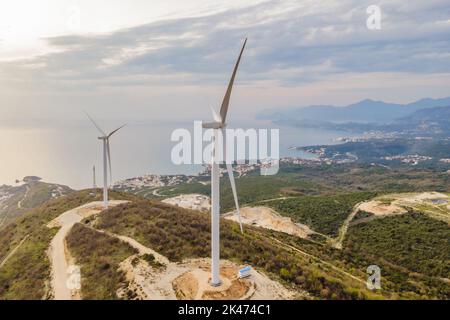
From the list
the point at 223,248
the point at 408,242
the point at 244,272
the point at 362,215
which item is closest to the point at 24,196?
the point at 362,215

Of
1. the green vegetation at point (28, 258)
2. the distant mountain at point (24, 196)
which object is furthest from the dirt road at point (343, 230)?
the distant mountain at point (24, 196)

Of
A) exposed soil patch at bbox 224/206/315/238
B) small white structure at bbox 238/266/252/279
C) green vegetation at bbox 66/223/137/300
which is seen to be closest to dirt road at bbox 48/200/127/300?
green vegetation at bbox 66/223/137/300

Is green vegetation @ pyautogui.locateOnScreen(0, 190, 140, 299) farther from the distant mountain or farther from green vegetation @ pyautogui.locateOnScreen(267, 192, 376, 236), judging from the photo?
the distant mountain

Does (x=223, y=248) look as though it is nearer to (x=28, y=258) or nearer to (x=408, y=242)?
(x=28, y=258)

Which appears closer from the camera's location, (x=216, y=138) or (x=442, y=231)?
(x=216, y=138)

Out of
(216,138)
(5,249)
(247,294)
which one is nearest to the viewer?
(216,138)

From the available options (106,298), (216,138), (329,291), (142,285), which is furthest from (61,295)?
(329,291)
